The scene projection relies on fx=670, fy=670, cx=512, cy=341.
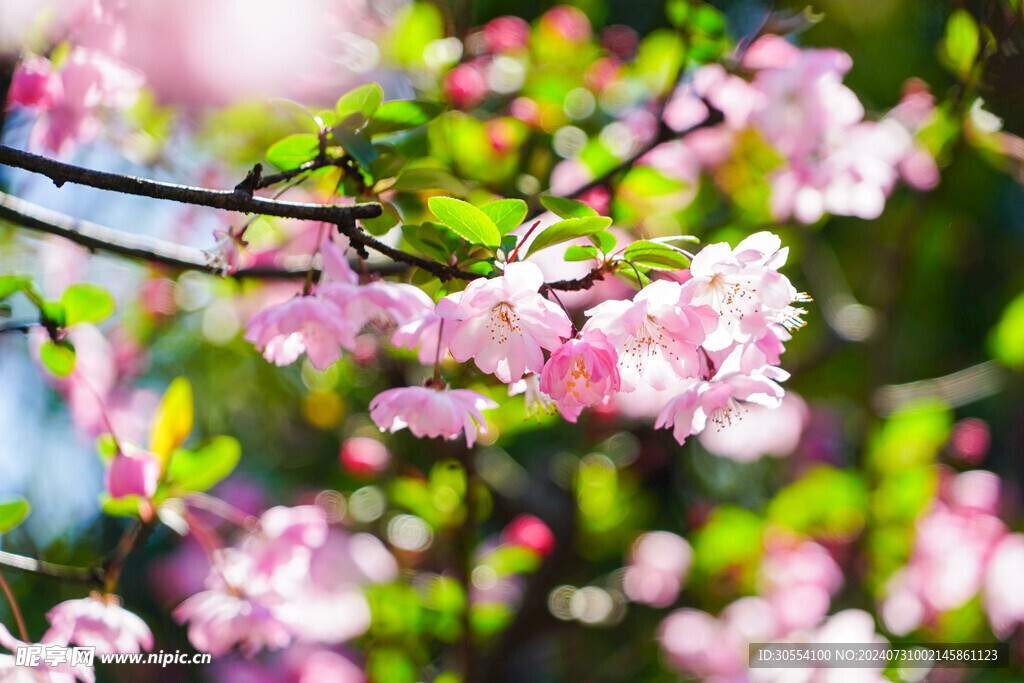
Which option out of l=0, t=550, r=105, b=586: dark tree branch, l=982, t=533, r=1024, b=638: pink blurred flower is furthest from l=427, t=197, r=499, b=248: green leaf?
l=982, t=533, r=1024, b=638: pink blurred flower

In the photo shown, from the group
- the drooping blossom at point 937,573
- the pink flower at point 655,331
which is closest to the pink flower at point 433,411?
the pink flower at point 655,331

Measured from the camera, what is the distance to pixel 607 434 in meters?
1.69

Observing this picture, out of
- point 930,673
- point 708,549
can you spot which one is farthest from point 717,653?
point 930,673

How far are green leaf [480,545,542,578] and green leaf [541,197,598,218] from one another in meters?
1.00

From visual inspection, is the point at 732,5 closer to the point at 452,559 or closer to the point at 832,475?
the point at 832,475

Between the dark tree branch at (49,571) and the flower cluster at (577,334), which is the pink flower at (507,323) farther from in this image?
the dark tree branch at (49,571)

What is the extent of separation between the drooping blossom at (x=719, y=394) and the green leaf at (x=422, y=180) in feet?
1.07

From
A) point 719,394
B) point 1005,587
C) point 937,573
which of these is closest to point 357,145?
point 719,394

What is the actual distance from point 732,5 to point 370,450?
1.22m

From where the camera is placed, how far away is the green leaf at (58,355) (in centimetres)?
71

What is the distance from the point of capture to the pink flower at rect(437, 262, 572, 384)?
49 cm

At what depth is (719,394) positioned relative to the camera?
0.58 meters

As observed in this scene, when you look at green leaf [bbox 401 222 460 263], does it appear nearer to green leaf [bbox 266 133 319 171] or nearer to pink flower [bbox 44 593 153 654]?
green leaf [bbox 266 133 319 171]

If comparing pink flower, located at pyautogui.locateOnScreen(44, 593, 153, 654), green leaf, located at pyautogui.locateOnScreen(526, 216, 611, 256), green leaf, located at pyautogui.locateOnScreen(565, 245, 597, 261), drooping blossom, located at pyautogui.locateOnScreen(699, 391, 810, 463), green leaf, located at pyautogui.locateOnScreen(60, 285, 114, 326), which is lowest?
drooping blossom, located at pyautogui.locateOnScreen(699, 391, 810, 463)
